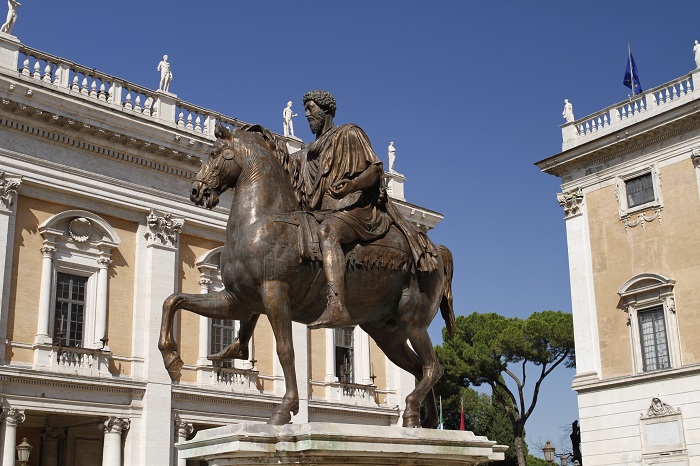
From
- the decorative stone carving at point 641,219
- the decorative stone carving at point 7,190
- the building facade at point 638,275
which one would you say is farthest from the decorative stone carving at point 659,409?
the decorative stone carving at point 7,190

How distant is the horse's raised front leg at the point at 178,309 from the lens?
604 centimetres

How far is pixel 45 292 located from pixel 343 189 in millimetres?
15631

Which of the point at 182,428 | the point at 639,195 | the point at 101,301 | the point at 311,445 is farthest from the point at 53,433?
the point at 311,445

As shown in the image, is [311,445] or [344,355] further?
[344,355]

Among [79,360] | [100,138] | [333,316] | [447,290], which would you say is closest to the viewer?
[333,316]

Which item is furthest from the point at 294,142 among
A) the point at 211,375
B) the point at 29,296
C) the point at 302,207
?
the point at 302,207

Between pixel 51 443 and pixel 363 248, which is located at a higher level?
pixel 363 248

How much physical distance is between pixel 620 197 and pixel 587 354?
4.99 metres

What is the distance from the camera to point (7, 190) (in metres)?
19.8

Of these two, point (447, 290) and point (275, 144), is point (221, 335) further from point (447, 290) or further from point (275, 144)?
point (275, 144)

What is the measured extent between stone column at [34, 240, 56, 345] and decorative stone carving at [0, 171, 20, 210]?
4.02 ft

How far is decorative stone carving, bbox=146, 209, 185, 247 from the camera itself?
22.4m

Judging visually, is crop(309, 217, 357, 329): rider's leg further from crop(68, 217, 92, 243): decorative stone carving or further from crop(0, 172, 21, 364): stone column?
crop(68, 217, 92, 243): decorative stone carving

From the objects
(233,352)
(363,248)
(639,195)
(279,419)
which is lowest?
(279,419)
